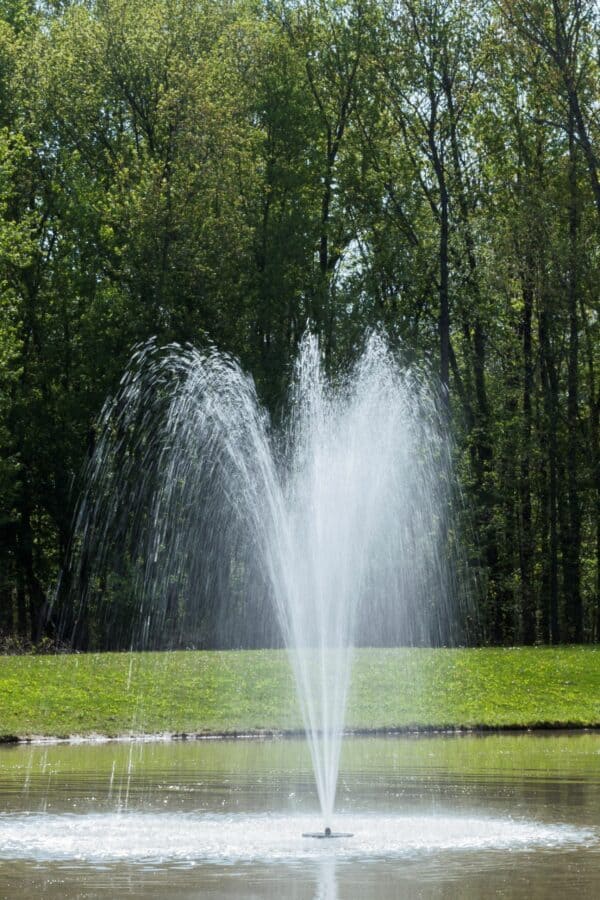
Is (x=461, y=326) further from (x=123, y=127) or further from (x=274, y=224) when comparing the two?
(x=123, y=127)

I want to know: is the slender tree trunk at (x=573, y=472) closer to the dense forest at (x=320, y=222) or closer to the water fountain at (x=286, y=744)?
the dense forest at (x=320, y=222)

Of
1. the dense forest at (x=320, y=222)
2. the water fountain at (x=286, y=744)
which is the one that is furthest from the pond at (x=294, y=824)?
the dense forest at (x=320, y=222)

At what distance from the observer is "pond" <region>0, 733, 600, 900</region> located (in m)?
9.38

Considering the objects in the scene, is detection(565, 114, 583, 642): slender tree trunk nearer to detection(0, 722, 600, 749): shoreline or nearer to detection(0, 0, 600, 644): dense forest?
detection(0, 0, 600, 644): dense forest

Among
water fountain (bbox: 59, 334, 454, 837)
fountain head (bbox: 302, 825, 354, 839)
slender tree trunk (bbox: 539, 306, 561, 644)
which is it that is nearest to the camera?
fountain head (bbox: 302, 825, 354, 839)

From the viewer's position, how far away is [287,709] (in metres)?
24.0

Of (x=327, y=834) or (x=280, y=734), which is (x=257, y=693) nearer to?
(x=280, y=734)

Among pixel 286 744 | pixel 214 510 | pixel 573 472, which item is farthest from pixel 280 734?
pixel 573 472

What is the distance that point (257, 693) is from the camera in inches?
973

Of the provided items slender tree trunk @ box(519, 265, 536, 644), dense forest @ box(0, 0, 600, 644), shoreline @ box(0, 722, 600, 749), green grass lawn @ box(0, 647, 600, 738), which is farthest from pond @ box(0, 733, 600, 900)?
slender tree trunk @ box(519, 265, 536, 644)

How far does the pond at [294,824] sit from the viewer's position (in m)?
9.38

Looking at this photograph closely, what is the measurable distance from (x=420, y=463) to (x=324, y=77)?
12.8m

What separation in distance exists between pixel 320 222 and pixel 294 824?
30165mm

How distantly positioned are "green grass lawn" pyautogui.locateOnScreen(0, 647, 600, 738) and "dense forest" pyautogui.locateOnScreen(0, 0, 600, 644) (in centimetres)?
1007
